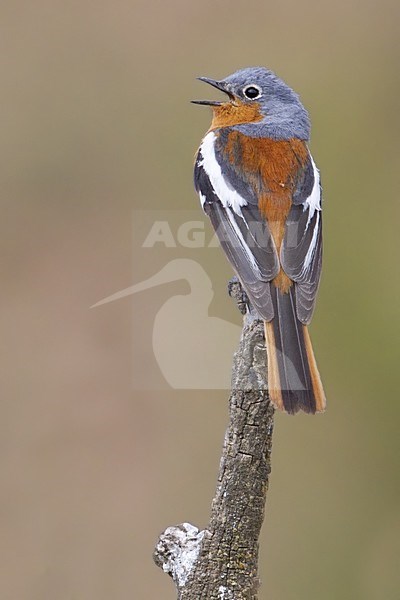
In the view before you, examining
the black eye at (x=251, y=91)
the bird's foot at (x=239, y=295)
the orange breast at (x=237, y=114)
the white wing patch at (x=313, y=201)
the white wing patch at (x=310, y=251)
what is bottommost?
the bird's foot at (x=239, y=295)

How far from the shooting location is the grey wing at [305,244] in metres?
4.20

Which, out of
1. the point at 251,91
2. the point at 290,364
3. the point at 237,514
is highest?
the point at 251,91

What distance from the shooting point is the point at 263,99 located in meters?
5.22

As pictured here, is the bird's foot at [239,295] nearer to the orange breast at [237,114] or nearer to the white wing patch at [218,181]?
the white wing patch at [218,181]

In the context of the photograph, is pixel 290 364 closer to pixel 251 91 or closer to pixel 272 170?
pixel 272 170

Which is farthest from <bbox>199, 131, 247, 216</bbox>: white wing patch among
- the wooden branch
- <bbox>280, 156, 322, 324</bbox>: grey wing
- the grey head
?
the wooden branch

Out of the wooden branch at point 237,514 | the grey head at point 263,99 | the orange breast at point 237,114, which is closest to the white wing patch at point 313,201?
the grey head at point 263,99

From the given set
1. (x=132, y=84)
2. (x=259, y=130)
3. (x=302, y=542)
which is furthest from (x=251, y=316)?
(x=132, y=84)

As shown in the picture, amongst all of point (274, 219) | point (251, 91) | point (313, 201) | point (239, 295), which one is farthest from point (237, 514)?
point (251, 91)

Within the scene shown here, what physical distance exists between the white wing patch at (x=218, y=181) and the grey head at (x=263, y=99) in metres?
0.33

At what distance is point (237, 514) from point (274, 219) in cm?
132

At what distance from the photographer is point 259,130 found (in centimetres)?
497

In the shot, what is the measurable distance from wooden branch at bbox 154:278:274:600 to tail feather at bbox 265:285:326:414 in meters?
0.07

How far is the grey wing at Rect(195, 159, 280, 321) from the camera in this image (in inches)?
163
